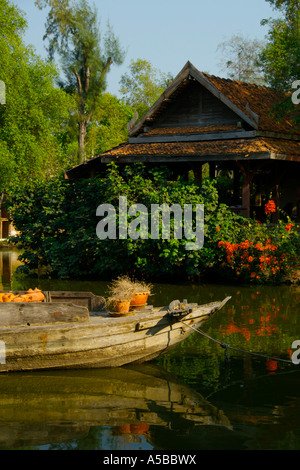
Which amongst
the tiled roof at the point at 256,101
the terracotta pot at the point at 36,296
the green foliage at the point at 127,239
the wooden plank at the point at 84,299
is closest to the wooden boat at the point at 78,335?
the wooden plank at the point at 84,299

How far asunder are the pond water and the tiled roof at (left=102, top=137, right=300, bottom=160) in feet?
26.8

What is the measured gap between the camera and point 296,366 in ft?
33.2

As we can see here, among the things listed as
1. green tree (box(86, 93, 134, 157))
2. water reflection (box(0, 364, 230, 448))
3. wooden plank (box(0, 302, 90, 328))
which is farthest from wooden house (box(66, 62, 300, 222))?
green tree (box(86, 93, 134, 157))

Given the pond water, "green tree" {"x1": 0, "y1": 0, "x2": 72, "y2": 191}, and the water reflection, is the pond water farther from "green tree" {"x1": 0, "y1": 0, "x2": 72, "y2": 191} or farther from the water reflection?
"green tree" {"x1": 0, "y1": 0, "x2": 72, "y2": 191}

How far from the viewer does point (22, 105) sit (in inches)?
1542

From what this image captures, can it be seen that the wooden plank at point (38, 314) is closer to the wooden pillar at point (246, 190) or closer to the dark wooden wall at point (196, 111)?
the wooden pillar at point (246, 190)

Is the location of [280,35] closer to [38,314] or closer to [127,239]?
[127,239]

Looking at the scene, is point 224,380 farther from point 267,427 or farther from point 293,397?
point 267,427

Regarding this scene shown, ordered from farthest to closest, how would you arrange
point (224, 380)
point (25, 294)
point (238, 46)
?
point (238, 46)
point (25, 294)
point (224, 380)

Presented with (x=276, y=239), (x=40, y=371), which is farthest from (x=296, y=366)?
(x=276, y=239)

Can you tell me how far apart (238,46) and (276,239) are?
31784mm

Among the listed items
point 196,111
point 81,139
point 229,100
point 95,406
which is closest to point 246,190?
point 229,100

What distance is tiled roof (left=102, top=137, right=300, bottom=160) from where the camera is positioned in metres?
19.6
